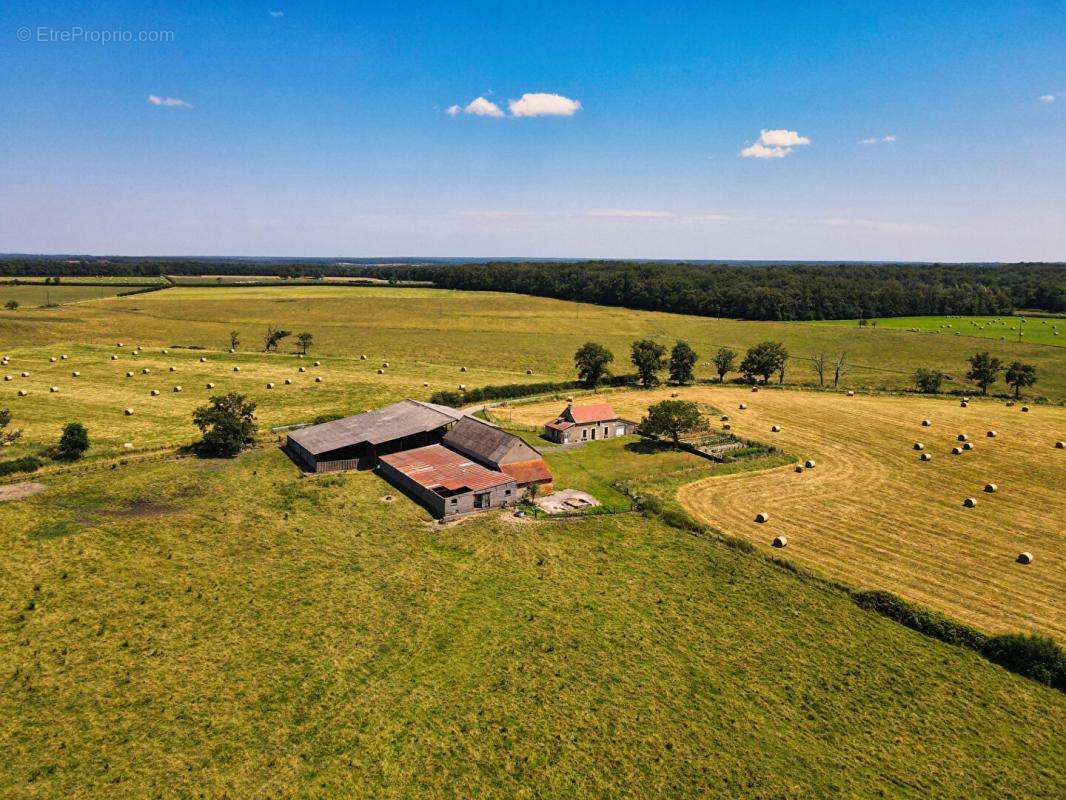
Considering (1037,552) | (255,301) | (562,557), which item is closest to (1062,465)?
(1037,552)

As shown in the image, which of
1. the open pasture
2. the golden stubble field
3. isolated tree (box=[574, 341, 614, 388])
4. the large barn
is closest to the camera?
the golden stubble field

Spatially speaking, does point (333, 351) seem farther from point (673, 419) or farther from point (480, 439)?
point (673, 419)

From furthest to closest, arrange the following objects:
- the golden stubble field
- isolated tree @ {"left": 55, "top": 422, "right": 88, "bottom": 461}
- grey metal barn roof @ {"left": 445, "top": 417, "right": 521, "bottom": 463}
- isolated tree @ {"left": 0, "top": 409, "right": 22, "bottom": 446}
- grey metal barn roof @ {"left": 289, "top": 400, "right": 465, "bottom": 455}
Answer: grey metal barn roof @ {"left": 289, "top": 400, "right": 465, "bottom": 455}
isolated tree @ {"left": 0, "top": 409, "right": 22, "bottom": 446}
isolated tree @ {"left": 55, "top": 422, "right": 88, "bottom": 461}
grey metal barn roof @ {"left": 445, "top": 417, "right": 521, "bottom": 463}
the golden stubble field

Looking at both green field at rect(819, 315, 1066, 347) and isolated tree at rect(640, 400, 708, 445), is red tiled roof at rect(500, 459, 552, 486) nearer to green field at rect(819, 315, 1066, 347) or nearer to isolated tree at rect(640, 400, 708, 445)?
isolated tree at rect(640, 400, 708, 445)

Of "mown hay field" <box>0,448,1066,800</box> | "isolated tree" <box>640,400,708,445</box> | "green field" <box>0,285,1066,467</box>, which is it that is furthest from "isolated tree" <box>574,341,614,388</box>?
"mown hay field" <box>0,448,1066,800</box>

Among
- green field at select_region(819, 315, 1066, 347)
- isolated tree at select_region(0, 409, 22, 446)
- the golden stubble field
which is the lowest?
the golden stubble field

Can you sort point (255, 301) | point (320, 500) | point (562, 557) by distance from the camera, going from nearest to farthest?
point (562, 557), point (320, 500), point (255, 301)

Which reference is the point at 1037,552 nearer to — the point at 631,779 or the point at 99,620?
the point at 631,779
